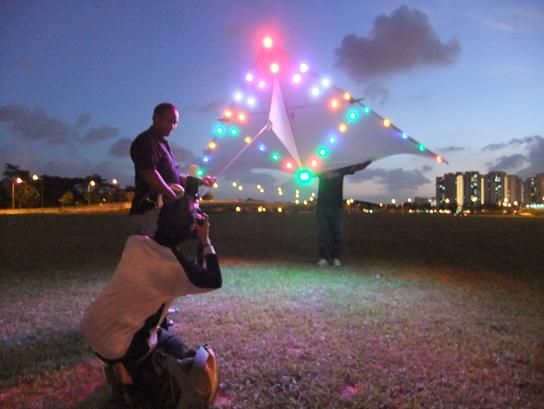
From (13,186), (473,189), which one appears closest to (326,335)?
(13,186)

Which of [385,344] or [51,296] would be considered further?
[51,296]

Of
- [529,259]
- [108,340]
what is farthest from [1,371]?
[529,259]

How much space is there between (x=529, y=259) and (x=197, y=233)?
8221 mm

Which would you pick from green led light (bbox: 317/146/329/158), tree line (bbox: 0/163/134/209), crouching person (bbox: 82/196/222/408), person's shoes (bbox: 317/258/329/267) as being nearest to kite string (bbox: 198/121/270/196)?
green led light (bbox: 317/146/329/158)

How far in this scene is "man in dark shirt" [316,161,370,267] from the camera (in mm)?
7613

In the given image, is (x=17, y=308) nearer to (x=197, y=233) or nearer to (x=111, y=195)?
(x=197, y=233)

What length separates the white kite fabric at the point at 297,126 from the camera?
675cm

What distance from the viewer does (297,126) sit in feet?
25.5

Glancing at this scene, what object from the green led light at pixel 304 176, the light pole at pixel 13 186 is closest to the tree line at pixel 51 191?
the light pole at pixel 13 186

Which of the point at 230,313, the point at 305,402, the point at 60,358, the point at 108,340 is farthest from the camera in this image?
the point at 230,313

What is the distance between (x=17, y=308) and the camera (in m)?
4.85

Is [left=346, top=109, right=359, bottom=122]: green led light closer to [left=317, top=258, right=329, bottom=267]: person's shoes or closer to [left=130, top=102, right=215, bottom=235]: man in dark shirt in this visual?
[left=317, top=258, right=329, bottom=267]: person's shoes

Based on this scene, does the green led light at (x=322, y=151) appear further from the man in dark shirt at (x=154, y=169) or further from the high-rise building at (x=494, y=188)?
the high-rise building at (x=494, y=188)

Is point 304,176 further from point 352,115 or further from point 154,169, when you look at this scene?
point 154,169
